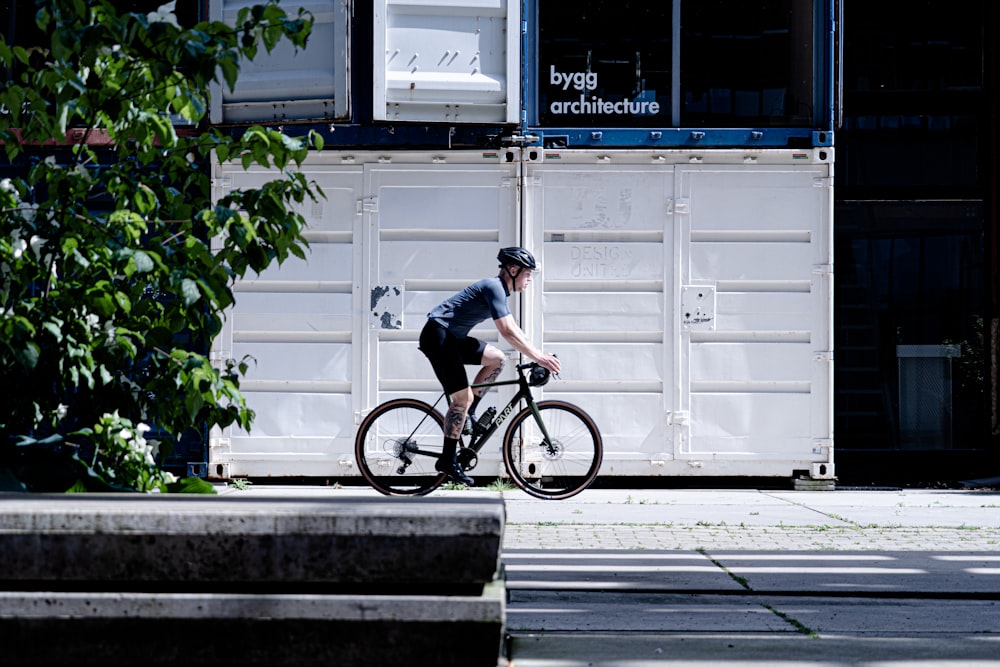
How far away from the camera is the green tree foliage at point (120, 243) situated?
143 inches

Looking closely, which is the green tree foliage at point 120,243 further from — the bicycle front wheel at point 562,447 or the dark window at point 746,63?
the dark window at point 746,63

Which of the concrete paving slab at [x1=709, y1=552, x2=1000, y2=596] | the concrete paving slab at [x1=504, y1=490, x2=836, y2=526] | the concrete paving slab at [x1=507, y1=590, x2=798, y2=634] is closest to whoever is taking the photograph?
the concrete paving slab at [x1=507, y1=590, x2=798, y2=634]

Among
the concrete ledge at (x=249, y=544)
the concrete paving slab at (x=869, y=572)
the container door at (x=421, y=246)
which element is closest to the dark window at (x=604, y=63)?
the container door at (x=421, y=246)

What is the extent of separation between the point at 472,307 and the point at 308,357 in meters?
2.37

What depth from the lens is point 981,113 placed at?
1146cm

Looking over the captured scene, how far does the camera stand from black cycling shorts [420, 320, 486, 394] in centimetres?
872

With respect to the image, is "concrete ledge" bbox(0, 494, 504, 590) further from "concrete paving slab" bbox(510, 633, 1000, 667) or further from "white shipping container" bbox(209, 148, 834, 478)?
"white shipping container" bbox(209, 148, 834, 478)

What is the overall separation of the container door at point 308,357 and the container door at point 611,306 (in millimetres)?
1593

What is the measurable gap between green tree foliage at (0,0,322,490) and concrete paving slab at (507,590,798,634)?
4.27ft

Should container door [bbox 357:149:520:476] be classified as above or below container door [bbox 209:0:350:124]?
below

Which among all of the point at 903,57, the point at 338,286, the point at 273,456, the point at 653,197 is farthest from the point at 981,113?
the point at 273,456

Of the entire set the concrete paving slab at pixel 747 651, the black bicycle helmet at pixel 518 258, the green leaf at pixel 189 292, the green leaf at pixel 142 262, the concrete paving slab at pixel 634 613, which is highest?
the black bicycle helmet at pixel 518 258

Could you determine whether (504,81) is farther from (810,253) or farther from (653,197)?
(810,253)

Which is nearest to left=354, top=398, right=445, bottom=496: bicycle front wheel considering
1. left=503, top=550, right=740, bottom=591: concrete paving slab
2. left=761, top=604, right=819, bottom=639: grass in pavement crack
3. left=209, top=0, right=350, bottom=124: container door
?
left=209, top=0, right=350, bottom=124: container door
